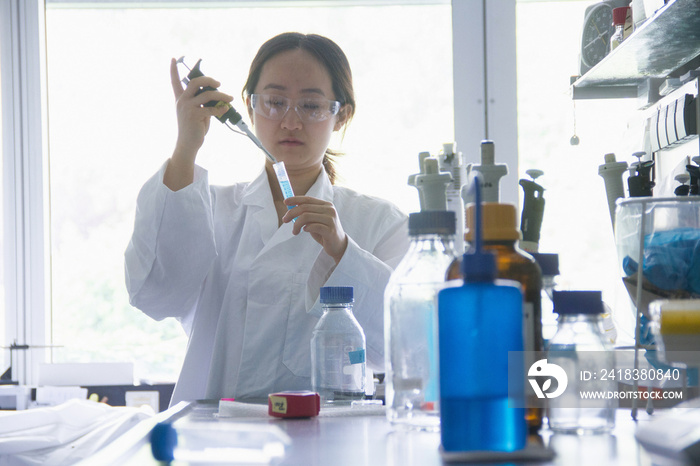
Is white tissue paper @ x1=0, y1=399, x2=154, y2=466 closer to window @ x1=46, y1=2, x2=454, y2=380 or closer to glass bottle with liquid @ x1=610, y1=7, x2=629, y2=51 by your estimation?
window @ x1=46, y1=2, x2=454, y2=380

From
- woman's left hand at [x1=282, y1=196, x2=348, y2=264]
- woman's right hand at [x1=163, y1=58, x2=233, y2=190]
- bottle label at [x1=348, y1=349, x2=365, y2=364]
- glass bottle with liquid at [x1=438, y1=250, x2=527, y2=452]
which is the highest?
woman's right hand at [x1=163, y1=58, x2=233, y2=190]

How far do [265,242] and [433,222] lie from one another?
891 millimetres

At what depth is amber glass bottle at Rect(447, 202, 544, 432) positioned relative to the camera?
2.30 feet

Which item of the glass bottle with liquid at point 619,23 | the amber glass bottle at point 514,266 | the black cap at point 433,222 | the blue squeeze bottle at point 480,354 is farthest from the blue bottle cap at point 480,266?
the glass bottle with liquid at point 619,23

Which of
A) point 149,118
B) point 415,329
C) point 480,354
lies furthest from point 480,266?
point 149,118

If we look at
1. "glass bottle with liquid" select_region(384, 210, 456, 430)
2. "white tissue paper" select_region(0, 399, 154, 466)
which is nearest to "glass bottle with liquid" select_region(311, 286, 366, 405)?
"glass bottle with liquid" select_region(384, 210, 456, 430)

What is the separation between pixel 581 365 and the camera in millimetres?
793

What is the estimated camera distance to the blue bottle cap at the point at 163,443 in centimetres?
67

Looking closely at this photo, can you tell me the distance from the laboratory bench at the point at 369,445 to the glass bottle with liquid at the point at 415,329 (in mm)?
36

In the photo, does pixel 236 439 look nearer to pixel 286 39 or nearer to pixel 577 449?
pixel 577 449

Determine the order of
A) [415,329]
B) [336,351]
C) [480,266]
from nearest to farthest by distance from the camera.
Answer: [480,266]
[415,329]
[336,351]

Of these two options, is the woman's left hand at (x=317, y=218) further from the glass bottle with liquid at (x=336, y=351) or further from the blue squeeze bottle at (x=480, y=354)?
the blue squeeze bottle at (x=480, y=354)

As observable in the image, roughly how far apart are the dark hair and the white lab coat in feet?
0.74

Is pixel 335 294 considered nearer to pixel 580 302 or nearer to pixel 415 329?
pixel 415 329
